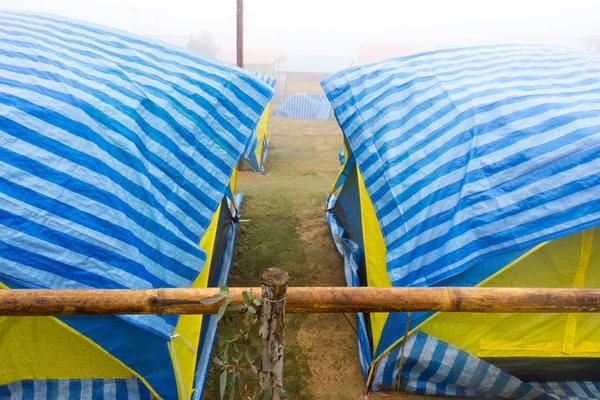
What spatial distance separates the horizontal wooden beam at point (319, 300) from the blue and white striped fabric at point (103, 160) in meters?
0.54

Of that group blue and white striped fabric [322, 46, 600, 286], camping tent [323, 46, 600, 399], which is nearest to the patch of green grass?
camping tent [323, 46, 600, 399]

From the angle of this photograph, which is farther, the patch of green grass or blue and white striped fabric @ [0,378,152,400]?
the patch of green grass

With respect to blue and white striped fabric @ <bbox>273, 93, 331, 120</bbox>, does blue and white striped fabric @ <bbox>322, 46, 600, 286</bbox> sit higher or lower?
lower

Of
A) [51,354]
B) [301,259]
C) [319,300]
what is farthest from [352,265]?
[51,354]

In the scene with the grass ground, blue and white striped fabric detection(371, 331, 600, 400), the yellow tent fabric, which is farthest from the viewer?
the grass ground

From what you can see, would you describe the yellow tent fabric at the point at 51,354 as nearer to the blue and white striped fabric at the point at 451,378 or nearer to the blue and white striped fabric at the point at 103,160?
the blue and white striped fabric at the point at 103,160

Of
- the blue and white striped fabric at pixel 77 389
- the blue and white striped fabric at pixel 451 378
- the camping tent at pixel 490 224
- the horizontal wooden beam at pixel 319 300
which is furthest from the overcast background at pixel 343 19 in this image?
the horizontal wooden beam at pixel 319 300

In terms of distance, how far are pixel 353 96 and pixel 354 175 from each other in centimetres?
102

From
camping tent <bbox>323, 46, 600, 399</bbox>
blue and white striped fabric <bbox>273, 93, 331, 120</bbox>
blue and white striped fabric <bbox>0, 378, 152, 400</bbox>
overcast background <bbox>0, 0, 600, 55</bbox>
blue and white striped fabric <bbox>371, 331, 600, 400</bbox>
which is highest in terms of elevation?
overcast background <bbox>0, 0, 600, 55</bbox>

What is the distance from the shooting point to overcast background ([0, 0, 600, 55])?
61.1 meters

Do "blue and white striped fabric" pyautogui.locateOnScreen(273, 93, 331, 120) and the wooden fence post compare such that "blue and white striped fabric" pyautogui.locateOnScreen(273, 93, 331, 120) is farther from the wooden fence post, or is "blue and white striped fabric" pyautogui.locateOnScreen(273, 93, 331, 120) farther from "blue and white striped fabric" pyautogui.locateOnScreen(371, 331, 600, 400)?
the wooden fence post

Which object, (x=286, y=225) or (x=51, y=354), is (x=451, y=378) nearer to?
(x=51, y=354)

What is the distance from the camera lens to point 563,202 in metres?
2.35

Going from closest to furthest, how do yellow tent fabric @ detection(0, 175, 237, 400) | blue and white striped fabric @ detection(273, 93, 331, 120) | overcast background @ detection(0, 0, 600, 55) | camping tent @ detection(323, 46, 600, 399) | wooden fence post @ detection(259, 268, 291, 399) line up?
wooden fence post @ detection(259, 268, 291, 399)
yellow tent fabric @ detection(0, 175, 237, 400)
camping tent @ detection(323, 46, 600, 399)
blue and white striped fabric @ detection(273, 93, 331, 120)
overcast background @ detection(0, 0, 600, 55)
